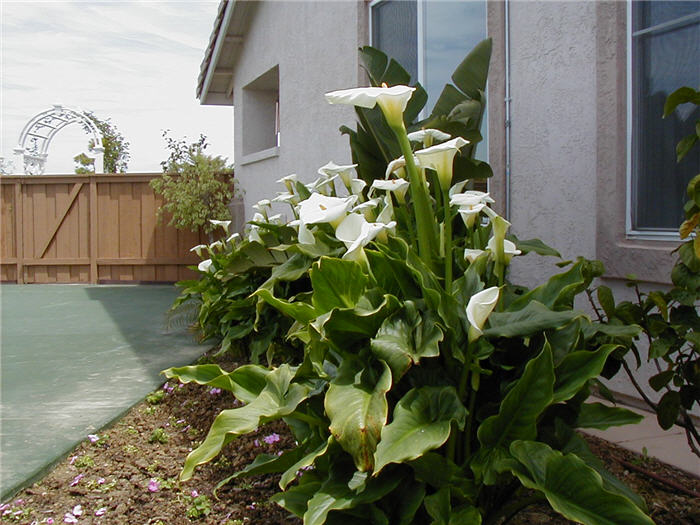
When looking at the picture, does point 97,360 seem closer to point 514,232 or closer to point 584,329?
point 514,232

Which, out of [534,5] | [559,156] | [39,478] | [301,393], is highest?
[534,5]

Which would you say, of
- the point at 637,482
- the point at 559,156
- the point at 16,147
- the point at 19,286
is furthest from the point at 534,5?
the point at 16,147

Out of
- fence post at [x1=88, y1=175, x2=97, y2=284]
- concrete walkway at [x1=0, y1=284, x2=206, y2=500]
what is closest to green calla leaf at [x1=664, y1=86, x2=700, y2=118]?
concrete walkway at [x1=0, y1=284, x2=206, y2=500]

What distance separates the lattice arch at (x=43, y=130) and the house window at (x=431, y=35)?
15.5 m

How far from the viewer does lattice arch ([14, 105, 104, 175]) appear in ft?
64.7

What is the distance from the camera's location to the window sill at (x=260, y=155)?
27.8 feet

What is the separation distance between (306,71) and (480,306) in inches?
242

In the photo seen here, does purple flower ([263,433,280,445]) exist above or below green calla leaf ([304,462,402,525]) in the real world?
below

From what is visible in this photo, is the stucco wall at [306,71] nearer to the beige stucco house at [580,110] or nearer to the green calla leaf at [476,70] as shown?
the beige stucco house at [580,110]

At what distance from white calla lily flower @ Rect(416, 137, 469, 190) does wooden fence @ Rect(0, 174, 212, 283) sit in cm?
998

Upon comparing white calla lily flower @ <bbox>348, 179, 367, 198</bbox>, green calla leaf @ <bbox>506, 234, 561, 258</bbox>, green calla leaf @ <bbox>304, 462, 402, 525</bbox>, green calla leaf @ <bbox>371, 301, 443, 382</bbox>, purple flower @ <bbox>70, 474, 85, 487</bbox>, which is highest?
white calla lily flower @ <bbox>348, 179, 367, 198</bbox>

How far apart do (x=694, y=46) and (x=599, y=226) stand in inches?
41.8

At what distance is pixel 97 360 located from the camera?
5.58 m

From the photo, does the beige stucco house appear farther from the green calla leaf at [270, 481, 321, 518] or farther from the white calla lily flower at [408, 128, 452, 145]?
the green calla leaf at [270, 481, 321, 518]
